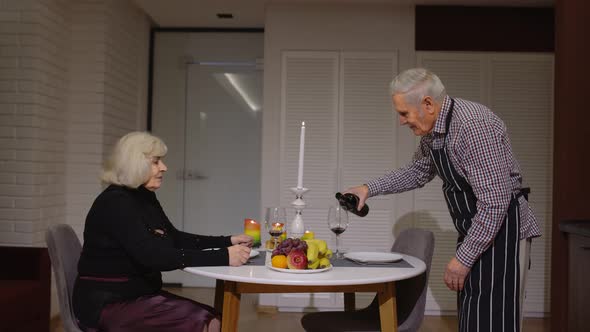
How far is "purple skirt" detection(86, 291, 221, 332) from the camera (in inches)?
79.1

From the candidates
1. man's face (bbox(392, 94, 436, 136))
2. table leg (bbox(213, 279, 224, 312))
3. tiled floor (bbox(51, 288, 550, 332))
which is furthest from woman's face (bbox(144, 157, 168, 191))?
tiled floor (bbox(51, 288, 550, 332))

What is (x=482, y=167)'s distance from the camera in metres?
1.87

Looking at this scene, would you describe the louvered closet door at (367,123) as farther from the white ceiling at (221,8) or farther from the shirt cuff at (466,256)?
the shirt cuff at (466,256)

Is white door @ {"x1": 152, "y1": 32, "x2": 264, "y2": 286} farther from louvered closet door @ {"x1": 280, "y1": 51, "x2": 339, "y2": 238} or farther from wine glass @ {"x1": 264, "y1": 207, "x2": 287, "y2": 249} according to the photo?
wine glass @ {"x1": 264, "y1": 207, "x2": 287, "y2": 249}

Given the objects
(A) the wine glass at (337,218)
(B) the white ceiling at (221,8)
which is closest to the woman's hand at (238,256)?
(A) the wine glass at (337,218)

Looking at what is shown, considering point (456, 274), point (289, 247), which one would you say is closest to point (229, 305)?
point (289, 247)

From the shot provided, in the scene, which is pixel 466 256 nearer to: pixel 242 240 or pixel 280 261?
pixel 280 261

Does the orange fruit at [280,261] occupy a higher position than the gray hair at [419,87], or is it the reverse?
the gray hair at [419,87]

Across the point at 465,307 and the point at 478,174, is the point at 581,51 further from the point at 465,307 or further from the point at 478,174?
the point at 465,307

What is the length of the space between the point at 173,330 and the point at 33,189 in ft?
6.46

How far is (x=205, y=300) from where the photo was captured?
4590 mm

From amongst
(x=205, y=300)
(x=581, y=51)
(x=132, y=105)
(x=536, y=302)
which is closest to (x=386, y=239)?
(x=536, y=302)

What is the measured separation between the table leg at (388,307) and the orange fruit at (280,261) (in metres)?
0.35

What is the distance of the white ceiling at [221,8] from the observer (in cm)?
423
